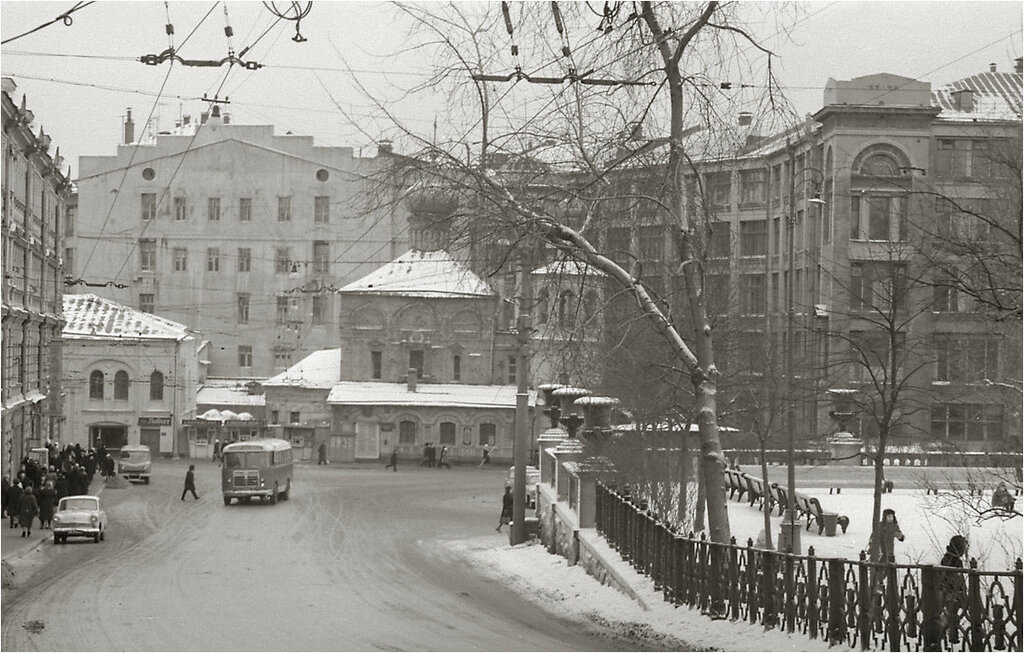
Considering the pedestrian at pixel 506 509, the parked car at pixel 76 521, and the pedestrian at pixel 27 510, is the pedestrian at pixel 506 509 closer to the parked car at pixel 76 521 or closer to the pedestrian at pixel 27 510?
the parked car at pixel 76 521

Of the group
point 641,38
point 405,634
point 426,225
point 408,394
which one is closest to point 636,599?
point 405,634

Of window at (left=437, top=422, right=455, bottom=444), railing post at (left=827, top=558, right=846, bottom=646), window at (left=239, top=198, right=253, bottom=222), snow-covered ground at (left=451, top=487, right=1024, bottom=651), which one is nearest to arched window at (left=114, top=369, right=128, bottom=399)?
window at (left=239, top=198, right=253, bottom=222)

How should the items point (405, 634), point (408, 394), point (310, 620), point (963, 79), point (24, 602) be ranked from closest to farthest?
1. point (405, 634)
2. point (310, 620)
3. point (24, 602)
4. point (963, 79)
5. point (408, 394)

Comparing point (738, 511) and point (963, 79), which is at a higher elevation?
point (963, 79)

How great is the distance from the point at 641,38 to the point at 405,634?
7.99m

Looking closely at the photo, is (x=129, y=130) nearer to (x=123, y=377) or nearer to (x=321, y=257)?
(x=321, y=257)

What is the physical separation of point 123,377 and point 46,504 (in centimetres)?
3784

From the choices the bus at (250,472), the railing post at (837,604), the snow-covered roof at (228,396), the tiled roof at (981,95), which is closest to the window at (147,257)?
the snow-covered roof at (228,396)

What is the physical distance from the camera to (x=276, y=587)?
25172 mm

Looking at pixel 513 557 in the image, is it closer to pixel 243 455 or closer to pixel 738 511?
pixel 738 511

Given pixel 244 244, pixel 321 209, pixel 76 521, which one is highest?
pixel 321 209

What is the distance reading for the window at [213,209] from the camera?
81.4 meters

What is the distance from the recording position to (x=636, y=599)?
20578mm

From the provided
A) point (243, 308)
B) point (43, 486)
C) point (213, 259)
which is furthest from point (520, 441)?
point (243, 308)
